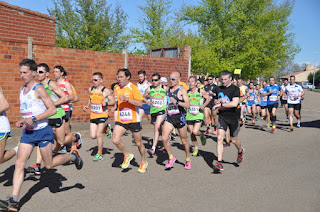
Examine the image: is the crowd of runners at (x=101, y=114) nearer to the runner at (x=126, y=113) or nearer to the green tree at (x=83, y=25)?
the runner at (x=126, y=113)

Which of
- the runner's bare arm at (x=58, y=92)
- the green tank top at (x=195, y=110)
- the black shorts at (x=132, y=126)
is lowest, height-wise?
the black shorts at (x=132, y=126)

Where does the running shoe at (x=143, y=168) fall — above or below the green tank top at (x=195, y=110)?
Answer: below

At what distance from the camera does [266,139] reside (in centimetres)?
1032

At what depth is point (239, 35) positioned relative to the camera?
2705 cm

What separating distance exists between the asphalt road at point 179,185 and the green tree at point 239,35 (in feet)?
62.2

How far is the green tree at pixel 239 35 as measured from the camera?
26.0 m

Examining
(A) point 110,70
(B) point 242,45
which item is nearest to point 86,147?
(A) point 110,70

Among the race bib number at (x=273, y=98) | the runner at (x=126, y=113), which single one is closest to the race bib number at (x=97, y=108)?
the runner at (x=126, y=113)

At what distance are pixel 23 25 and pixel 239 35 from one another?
774 inches

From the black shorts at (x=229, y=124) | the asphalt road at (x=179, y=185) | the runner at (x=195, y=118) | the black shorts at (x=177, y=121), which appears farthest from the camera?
the runner at (x=195, y=118)

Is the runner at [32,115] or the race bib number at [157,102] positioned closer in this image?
the runner at [32,115]

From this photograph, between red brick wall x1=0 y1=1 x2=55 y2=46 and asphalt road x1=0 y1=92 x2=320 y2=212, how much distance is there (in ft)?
21.4

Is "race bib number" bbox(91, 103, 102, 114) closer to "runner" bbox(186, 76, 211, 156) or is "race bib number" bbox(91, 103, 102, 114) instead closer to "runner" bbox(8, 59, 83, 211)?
"runner" bbox(186, 76, 211, 156)

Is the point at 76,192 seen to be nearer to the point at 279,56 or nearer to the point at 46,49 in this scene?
the point at 46,49
